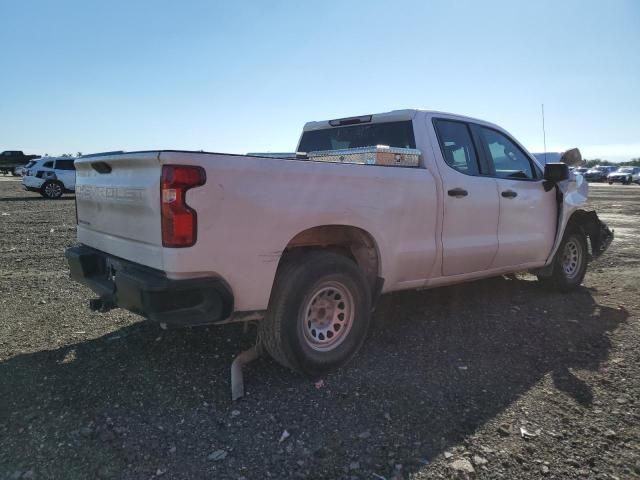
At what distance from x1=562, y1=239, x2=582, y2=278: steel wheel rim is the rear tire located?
3519 millimetres

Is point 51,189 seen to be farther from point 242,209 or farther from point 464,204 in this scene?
point 242,209

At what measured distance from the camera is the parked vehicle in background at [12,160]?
48175 millimetres

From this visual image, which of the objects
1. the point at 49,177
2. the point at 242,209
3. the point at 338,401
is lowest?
the point at 338,401

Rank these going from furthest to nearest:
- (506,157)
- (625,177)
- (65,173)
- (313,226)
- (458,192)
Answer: (625,177) < (65,173) < (506,157) < (458,192) < (313,226)

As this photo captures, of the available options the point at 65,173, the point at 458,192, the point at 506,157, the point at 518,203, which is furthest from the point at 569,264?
the point at 65,173

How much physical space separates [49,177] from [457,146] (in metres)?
21.9

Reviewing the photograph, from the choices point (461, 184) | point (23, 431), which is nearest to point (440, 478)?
point (23, 431)

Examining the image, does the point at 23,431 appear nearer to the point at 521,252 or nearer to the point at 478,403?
the point at 478,403

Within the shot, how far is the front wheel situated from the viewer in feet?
19.5

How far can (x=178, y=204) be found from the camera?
2799mm

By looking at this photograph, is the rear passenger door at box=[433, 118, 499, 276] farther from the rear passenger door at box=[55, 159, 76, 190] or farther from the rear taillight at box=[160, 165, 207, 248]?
the rear passenger door at box=[55, 159, 76, 190]

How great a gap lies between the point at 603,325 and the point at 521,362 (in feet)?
4.94

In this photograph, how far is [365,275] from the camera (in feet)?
13.0

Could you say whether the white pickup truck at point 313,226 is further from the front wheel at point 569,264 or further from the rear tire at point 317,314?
the front wheel at point 569,264
